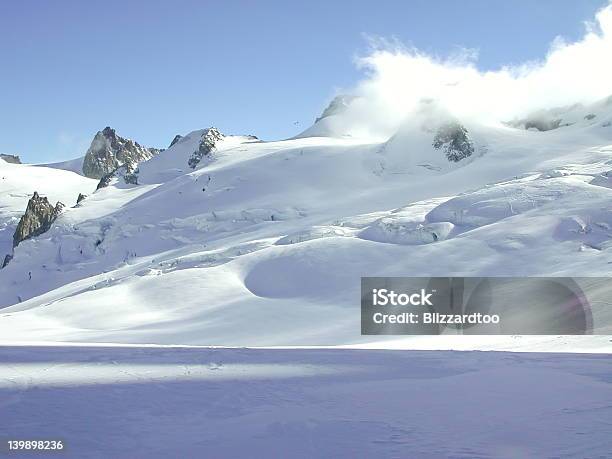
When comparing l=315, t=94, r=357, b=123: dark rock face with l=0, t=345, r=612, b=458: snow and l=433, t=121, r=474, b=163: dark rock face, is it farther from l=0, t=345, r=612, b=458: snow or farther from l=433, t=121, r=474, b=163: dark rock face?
l=0, t=345, r=612, b=458: snow

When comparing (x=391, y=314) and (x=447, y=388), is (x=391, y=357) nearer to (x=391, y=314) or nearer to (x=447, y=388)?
(x=447, y=388)

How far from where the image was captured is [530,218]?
103 ft

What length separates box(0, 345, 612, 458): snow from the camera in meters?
5.72

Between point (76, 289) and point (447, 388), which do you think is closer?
point (447, 388)

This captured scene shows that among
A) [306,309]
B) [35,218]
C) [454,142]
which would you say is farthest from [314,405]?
[35,218]

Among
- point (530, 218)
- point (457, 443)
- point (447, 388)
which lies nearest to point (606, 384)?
point (447, 388)

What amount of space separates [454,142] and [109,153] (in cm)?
10986

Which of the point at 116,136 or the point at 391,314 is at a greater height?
the point at 116,136

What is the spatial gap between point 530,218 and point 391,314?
12988 millimetres

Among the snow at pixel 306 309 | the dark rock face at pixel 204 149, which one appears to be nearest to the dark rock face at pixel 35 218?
the snow at pixel 306 309

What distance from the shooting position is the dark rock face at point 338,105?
347 ft

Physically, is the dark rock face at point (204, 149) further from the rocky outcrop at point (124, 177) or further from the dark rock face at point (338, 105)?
the dark rock face at point (338, 105)

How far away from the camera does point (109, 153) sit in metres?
147

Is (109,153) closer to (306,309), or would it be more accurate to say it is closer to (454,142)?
(454,142)
